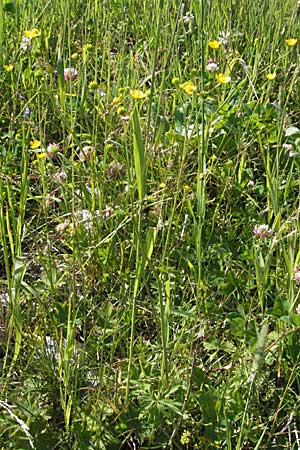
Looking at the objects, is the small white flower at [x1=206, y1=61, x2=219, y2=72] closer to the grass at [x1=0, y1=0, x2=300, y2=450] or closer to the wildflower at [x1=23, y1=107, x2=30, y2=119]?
the grass at [x1=0, y1=0, x2=300, y2=450]

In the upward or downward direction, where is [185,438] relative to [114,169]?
downward

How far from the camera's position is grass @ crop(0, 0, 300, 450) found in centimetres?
123

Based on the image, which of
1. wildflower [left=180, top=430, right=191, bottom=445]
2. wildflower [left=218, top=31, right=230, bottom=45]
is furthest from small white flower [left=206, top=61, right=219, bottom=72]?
wildflower [left=180, top=430, right=191, bottom=445]

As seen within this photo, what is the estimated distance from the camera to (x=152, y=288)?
5.09 ft

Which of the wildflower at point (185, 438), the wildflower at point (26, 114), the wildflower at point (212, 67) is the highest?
the wildflower at point (212, 67)

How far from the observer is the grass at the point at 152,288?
4.03 ft

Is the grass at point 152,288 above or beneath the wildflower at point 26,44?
beneath

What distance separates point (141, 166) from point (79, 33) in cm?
158

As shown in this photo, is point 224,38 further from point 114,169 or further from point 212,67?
point 114,169

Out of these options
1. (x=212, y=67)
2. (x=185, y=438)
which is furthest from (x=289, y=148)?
(x=185, y=438)

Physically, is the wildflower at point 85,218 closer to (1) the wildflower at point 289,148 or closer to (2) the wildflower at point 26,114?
(2) the wildflower at point 26,114

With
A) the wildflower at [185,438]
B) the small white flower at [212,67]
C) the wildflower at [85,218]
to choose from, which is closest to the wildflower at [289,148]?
the small white flower at [212,67]

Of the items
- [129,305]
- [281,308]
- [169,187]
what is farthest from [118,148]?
[281,308]

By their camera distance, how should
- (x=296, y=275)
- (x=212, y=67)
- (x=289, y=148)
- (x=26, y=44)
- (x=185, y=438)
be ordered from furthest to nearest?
1. (x=212, y=67)
2. (x=26, y=44)
3. (x=289, y=148)
4. (x=296, y=275)
5. (x=185, y=438)
